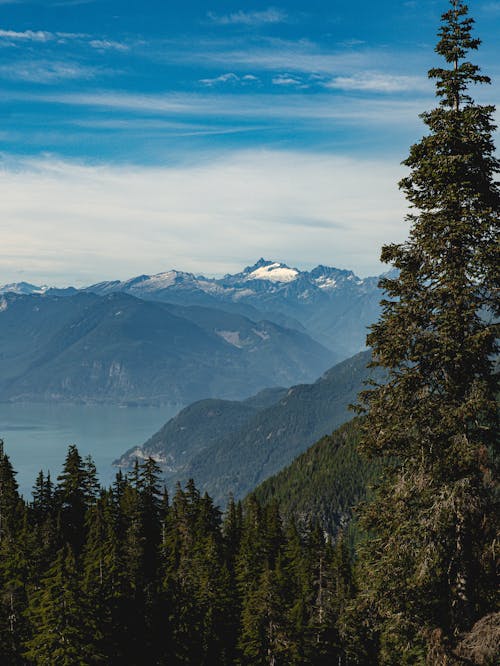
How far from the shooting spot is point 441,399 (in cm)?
1650

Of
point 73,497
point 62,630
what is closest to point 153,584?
point 62,630

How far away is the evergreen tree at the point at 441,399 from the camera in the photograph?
1572cm

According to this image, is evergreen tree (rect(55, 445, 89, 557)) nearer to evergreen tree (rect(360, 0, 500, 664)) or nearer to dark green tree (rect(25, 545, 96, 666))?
dark green tree (rect(25, 545, 96, 666))

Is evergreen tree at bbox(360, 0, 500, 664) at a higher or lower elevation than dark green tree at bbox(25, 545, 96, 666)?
higher

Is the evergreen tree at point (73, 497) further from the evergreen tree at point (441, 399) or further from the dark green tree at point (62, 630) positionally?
the evergreen tree at point (441, 399)

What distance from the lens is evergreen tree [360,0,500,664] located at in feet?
51.6

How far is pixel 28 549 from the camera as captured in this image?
162ft

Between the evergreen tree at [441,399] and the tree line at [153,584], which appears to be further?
the tree line at [153,584]

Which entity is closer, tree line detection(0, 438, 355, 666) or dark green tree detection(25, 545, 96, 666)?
dark green tree detection(25, 545, 96, 666)

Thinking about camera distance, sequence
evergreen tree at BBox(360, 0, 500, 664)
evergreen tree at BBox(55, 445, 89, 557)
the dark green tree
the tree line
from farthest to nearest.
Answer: evergreen tree at BBox(55, 445, 89, 557) → the tree line → the dark green tree → evergreen tree at BBox(360, 0, 500, 664)

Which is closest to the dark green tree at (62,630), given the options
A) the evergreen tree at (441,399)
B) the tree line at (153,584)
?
the tree line at (153,584)

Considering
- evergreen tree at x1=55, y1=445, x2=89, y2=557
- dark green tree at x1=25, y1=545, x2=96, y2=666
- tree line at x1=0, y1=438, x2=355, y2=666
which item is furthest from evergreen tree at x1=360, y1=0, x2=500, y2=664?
evergreen tree at x1=55, y1=445, x2=89, y2=557

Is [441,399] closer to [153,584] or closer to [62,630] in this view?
[62,630]

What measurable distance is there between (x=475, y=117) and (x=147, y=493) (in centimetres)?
6434
